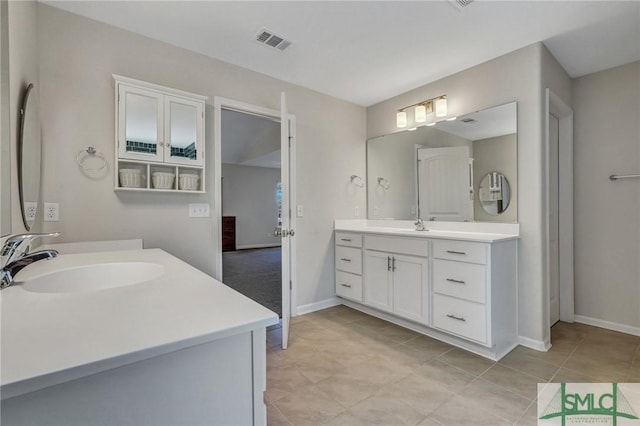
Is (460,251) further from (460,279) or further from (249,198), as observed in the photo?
Answer: (249,198)

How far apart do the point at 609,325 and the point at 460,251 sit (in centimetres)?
175

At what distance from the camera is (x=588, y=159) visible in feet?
9.09

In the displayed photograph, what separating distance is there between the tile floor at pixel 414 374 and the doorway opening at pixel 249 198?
2311 millimetres

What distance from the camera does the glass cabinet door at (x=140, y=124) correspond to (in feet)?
6.55

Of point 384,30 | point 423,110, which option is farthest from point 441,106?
point 384,30

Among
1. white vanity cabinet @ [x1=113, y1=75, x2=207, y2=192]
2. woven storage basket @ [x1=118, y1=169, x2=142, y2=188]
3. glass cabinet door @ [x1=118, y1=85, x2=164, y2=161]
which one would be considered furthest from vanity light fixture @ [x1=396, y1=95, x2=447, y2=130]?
woven storage basket @ [x1=118, y1=169, x2=142, y2=188]

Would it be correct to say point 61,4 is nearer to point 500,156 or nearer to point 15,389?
point 15,389

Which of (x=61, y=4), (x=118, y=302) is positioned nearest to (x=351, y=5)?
(x=61, y=4)

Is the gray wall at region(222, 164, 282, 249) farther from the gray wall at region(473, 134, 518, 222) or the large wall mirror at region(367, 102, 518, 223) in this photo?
the gray wall at region(473, 134, 518, 222)

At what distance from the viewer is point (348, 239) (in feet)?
10.5

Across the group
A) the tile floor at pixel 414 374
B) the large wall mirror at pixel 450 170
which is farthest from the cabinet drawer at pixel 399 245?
the tile floor at pixel 414 374

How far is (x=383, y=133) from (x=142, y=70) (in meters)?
2.46

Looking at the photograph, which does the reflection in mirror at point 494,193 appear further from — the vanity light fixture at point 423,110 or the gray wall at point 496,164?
the vanity light fixture at point 423,110

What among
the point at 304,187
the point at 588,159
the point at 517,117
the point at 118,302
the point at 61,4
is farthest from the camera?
the point at 304,187
